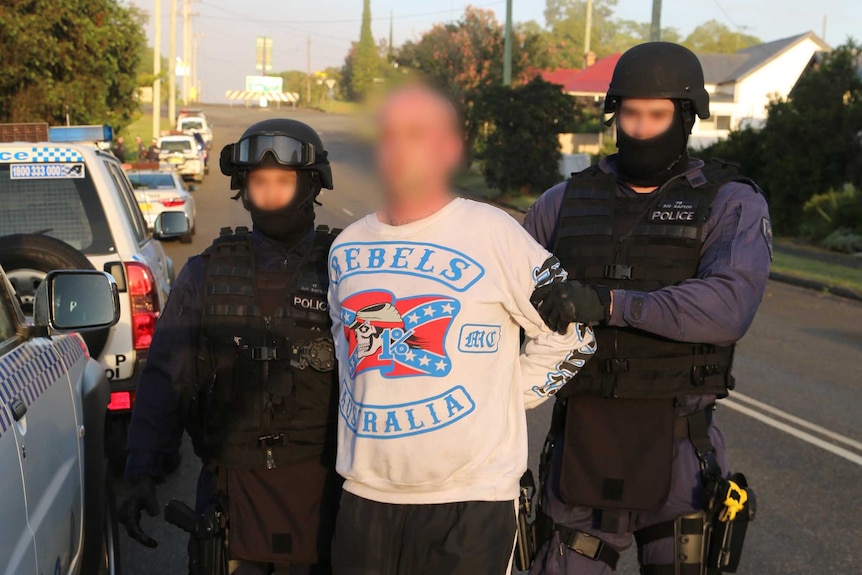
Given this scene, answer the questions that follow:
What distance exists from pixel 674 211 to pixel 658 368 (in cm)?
50

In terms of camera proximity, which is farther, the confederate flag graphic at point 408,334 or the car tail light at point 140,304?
the car tail light at point 140,304

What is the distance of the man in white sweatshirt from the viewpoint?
2398 mm

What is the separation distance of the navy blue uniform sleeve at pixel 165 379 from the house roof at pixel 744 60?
54342 millimetres

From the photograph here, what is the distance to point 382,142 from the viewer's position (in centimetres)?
248

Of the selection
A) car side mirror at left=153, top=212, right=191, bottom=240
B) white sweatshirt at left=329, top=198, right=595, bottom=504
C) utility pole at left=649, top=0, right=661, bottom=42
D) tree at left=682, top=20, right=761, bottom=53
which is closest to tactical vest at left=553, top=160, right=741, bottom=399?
white sweatshirt at left=329, top=198, right=595, bottom=504

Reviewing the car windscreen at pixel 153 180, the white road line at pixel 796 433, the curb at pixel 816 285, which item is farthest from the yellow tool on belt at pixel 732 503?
the car windscreen at pixel 153 180

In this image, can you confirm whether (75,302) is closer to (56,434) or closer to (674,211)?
(56,434)

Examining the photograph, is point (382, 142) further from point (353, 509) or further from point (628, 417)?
point (628, 417)

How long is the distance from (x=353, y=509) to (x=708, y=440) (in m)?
1.20

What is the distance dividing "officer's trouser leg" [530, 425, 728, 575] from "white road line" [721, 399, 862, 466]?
3.80 metres

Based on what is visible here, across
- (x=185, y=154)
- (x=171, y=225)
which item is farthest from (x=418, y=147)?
(x=185, y=154)

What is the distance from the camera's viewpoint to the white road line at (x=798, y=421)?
6.85 metres

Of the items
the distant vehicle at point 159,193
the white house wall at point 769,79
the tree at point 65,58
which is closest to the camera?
the tree at point 65,58

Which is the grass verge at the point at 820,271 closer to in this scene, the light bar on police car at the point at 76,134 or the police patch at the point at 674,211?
the light bar on police car at the point at 76,134
